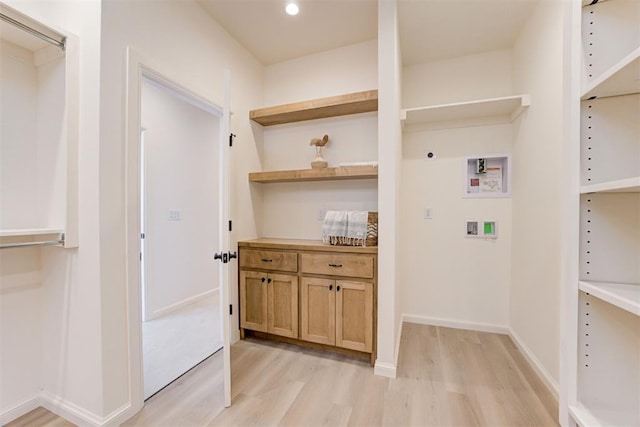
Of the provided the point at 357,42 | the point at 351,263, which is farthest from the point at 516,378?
the point at 357,42

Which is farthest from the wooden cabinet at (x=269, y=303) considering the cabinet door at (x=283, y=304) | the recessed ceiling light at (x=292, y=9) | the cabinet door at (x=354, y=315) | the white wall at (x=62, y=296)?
the recessed ceiling light at (x=292, y=9)

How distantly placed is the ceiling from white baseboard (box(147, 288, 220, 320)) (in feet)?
10.4

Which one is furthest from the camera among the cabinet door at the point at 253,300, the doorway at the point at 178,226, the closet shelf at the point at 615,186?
the doorway at the point at 178,226

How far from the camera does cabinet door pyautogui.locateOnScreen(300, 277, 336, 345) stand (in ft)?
7.39

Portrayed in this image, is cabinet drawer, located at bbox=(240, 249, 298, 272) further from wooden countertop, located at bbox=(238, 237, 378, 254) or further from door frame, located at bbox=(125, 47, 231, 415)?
door frame, located at bbox=(125, 47, 231, 415)

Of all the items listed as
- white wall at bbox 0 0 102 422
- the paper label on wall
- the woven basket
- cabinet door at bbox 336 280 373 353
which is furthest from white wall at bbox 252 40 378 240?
white wall at bbox 0 0 102 422

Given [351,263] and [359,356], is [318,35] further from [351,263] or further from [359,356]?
[359,356]

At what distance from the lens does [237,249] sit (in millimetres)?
2613

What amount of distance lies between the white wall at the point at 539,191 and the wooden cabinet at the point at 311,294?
1.23 m

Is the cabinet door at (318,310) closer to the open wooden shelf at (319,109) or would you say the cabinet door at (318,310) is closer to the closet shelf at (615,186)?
the open wooden shelf at (319,109)

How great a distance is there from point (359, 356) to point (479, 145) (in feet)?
7.78

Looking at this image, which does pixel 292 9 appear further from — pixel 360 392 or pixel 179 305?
pixel 179 305

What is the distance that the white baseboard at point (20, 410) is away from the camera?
155 cm

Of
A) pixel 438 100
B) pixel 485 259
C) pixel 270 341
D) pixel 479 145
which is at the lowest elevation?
pixel 270 341
